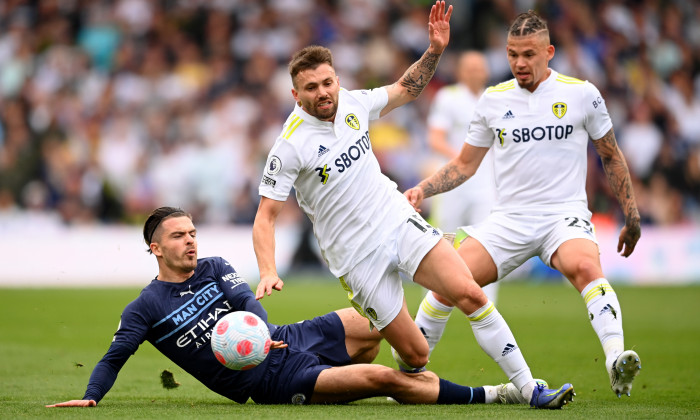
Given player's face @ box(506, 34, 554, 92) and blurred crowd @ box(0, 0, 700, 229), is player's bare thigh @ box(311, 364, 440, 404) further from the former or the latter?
blurred crowd @ box(0, 0, 700, 229)

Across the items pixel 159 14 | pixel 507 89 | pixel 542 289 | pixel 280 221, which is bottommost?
pixel 542 289

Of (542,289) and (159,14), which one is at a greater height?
(159,14)

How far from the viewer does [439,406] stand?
6.43m

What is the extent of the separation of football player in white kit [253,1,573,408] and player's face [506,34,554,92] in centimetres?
128

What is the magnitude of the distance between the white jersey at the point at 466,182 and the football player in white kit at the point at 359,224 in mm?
4507

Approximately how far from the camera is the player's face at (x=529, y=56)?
6992mm

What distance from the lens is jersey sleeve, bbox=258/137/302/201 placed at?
6.27 metres

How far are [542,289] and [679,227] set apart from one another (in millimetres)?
2915

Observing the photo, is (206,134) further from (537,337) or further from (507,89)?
(507,89)

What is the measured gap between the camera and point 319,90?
20.8 feet

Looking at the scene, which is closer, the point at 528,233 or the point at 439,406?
the point at 439,406

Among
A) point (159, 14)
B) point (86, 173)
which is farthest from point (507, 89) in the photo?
point (159, 14)

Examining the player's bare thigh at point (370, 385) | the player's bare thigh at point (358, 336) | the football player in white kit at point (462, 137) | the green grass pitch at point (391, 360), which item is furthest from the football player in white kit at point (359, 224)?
the football player in white kit at point (462, 137)

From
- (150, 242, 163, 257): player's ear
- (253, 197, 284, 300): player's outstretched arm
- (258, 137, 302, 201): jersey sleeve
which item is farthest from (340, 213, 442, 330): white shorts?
(150, 242, 163, 257): player's ear
